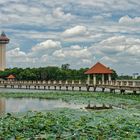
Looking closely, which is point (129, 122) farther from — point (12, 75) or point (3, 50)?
point (3, 50)

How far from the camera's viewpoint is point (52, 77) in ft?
316

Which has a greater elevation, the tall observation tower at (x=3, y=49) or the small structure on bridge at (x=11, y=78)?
the tall observation tower at (x=3, y=49)

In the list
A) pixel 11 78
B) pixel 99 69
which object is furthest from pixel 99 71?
pixel 11 78

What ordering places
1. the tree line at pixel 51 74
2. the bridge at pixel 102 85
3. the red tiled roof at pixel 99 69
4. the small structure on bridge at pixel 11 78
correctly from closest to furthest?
the bridge at pixel 102 85
the red tiled roof at pixel 99 69
the tree line at pixel 51 74
the small structure on bridge at pixel 11 78

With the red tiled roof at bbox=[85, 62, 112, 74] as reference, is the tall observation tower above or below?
above

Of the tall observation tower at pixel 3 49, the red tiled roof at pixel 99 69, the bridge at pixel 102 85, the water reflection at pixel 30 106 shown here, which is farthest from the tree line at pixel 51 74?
the water reflection at pixel 30 106

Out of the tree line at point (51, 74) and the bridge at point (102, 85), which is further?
the tree line at point (51, 74)

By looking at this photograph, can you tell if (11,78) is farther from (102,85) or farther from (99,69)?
(102,85)

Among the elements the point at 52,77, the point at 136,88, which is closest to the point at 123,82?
the point at 136,88

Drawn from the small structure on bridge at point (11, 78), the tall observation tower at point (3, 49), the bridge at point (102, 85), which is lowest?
the bridge at point (102, 85)

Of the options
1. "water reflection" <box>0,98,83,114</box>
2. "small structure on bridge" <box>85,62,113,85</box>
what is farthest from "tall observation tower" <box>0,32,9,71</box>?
"water reflection" <box>0,98,83,114</box>

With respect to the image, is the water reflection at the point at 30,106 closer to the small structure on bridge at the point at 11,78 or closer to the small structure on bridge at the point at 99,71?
the small structure on bridge at the point at 99,71

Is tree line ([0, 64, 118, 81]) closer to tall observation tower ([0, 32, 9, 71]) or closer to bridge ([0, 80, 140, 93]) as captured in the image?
bridge ([0, 80, 140, 93])

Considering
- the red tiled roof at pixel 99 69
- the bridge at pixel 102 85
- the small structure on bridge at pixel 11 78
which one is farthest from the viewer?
the small structure on bridge at pixel 11 78
